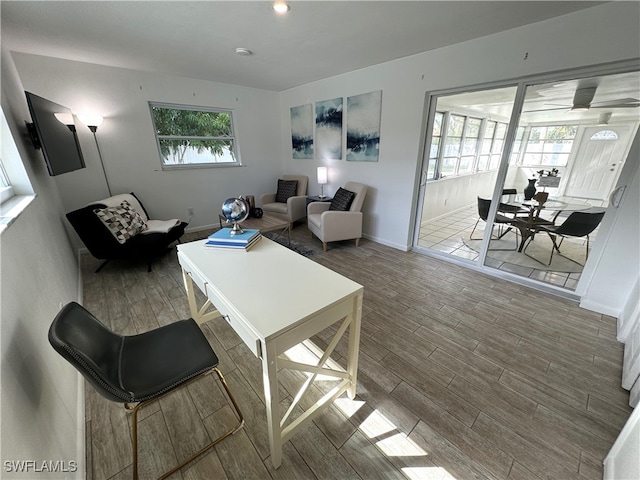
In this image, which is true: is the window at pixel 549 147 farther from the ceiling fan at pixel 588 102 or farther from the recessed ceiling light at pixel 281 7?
the recessed ceiling light at pixel 281 7

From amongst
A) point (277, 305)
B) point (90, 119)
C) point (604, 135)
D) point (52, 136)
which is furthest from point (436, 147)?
point (90, 119)

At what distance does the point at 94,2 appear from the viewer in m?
1.83

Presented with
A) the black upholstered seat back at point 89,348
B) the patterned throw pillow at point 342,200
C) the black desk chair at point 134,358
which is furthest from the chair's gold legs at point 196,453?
the patterned throw pillow at point 342,200

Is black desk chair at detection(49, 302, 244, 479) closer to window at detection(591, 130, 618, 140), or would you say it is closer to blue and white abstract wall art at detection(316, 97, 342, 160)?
A: blue and white abstract wall art at detection(316, 97, 342, 160)

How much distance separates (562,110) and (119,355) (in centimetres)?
546

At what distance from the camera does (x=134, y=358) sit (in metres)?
1.24

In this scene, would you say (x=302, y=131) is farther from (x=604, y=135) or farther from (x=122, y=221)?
(x=604, y=135)

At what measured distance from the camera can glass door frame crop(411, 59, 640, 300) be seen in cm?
208

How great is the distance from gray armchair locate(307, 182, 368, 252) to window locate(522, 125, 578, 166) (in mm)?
2382

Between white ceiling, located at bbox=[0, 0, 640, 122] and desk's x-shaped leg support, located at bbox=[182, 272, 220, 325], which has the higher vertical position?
white ceiling, located at bbox=[0, 0, 640, 122]

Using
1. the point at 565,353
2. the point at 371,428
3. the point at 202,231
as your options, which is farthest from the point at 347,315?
the point at 202,231

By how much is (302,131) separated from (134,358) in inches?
174

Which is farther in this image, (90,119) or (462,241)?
(462,241)

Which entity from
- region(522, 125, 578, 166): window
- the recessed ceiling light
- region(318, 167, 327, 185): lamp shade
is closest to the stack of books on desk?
the recessed ceiling light
